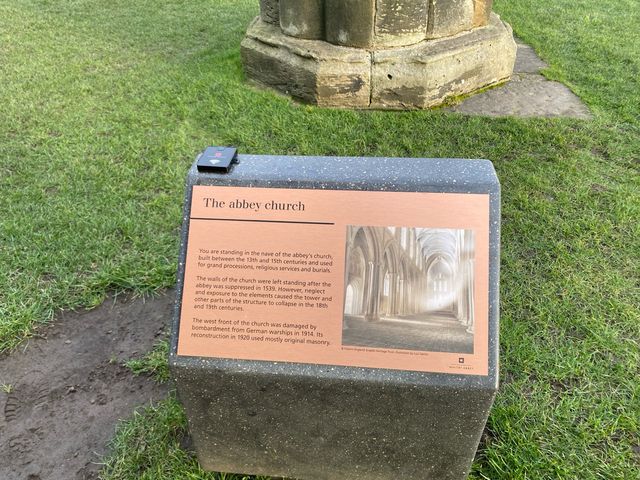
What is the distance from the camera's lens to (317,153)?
347 centimetres

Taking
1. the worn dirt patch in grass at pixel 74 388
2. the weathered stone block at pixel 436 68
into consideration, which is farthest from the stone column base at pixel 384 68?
the worn dirt patch in grass at pixel 74 388

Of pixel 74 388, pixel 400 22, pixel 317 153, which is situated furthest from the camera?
pixel 400 22

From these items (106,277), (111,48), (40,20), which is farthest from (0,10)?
(106,277)

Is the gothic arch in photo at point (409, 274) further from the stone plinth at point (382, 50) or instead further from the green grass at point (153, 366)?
the stone plinth at point (382, 50)

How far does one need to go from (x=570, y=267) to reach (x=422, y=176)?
1564 millimetres

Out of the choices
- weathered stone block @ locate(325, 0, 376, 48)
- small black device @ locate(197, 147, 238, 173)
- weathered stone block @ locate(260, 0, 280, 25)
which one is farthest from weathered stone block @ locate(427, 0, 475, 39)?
small black device @ locate(197, 147, 238, 173)

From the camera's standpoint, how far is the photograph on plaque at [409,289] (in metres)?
1.37

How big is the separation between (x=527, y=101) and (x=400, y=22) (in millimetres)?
1274

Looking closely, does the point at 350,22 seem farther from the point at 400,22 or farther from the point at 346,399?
the point at 346,399

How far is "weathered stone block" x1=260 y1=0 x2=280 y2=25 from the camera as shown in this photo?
427 centimetres

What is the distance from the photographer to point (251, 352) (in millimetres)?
1438

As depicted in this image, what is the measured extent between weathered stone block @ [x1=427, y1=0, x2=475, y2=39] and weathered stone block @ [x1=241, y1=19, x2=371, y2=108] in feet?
1.86

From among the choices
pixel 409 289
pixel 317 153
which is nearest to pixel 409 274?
pixel 409 289

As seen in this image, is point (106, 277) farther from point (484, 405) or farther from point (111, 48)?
point (111, 48)
